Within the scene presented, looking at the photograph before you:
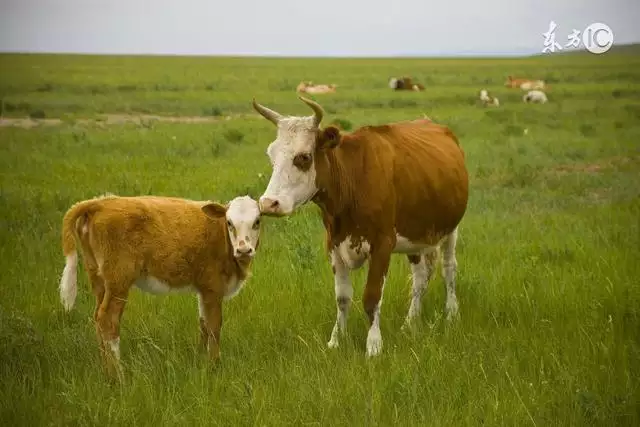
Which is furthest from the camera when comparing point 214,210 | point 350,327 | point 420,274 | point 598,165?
point 598,165

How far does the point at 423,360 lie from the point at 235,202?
1655mm

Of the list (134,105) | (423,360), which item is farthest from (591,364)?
(134,105)

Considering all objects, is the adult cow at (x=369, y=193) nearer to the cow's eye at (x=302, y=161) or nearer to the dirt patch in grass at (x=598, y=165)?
the cow's eye at (x=302, y=161)

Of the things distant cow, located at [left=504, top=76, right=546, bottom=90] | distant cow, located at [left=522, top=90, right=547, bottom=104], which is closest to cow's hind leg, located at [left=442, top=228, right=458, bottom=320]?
distant cow, located at [left=522, top=90, right=547, bottom=104]

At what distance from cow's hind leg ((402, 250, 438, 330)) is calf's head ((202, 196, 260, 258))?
200cm

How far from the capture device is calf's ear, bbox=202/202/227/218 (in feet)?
17.1

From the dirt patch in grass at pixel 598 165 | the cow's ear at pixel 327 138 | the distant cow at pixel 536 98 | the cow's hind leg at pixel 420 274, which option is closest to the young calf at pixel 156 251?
the cow's ear at pixel 327 138

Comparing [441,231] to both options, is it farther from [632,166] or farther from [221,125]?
[221,125]

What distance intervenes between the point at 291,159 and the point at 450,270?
2.37 meters

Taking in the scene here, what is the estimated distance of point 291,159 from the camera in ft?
17.4

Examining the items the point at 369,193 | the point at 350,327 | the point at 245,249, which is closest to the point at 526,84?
the point at 350,327

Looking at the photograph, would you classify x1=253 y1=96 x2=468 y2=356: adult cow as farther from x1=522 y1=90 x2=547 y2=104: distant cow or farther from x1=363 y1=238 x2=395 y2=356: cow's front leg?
x1=522 y1=90 x2=547 y2=104: distant cow

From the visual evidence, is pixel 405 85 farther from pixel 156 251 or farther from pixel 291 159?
pixel 156 251

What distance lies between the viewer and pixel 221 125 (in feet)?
73.8
